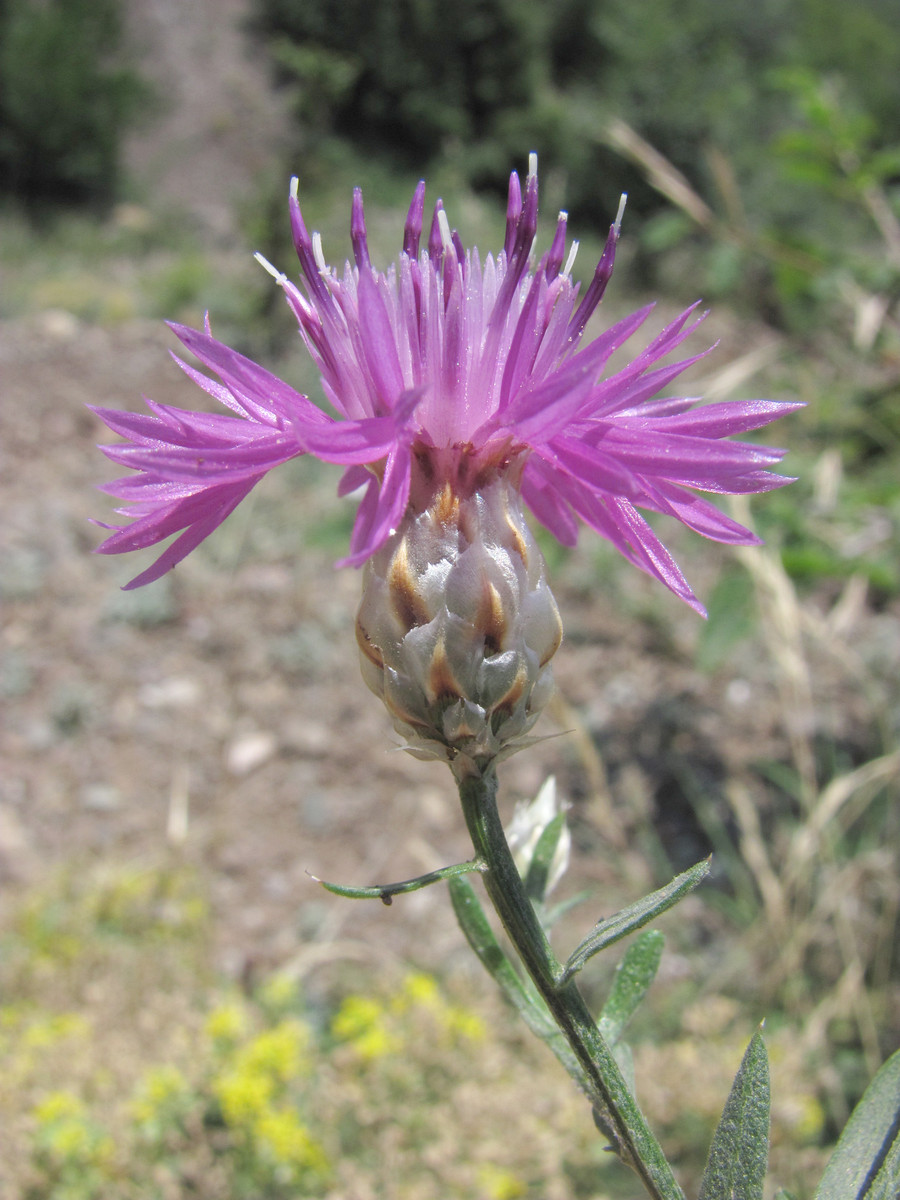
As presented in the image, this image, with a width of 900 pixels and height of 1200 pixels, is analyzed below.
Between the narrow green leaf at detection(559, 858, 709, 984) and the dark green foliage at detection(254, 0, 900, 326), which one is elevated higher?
the dark green foliage at detection(254, 0, 900, 326)

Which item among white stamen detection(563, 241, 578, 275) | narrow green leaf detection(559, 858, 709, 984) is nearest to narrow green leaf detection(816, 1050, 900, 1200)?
narrow green leaf detection(559, 858, 709, 984)

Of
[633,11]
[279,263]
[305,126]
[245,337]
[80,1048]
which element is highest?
[633,11]

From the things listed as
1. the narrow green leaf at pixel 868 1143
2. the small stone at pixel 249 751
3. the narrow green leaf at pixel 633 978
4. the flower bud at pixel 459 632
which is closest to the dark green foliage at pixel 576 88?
the small stone at pixel 249 751

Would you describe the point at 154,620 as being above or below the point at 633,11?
below

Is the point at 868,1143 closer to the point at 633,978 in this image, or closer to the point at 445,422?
the point at 633,978

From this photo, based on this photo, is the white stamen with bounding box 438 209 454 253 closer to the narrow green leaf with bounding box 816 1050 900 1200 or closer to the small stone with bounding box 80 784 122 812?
the narrow green leaf with bounding box 816 1050 900 1200

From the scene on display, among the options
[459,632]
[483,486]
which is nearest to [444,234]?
[483,486]

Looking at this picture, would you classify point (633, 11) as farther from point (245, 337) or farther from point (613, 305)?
point (245, 337)

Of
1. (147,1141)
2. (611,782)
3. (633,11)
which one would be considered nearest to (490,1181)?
(147,1141)
